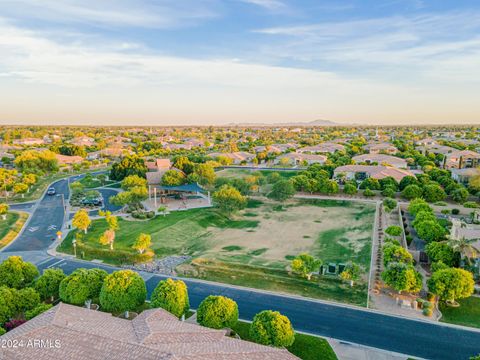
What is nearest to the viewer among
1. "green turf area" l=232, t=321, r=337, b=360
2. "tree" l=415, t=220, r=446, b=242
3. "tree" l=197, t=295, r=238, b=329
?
"green turf area" l=232, t=321, r=337, b=360

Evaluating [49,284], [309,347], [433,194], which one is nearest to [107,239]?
[49,284]

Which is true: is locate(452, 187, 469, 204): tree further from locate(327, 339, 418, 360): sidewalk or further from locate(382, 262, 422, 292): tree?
locate(327, 339, 418, 360): sidewalk

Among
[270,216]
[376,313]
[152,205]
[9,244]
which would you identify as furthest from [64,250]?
[376,313]

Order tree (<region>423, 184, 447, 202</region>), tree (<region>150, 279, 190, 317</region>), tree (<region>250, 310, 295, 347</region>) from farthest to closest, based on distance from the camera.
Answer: tree (<region>423, 184, 447, 202</region>) → tree (<region>150, 279, 190, 317</region>) → tree (<region>250, 310, 295, 347</region>)

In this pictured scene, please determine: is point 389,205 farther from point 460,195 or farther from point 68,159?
point 68,159

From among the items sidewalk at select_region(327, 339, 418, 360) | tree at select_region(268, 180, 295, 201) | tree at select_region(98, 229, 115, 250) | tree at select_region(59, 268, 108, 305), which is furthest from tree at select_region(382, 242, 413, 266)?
tree at select_region(98, 229, 115, 250)

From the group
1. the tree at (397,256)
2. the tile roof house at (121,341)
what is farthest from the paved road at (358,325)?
the tile roof house at (121,341)

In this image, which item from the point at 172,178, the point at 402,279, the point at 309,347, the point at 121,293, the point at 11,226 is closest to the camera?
the point at 309,347
